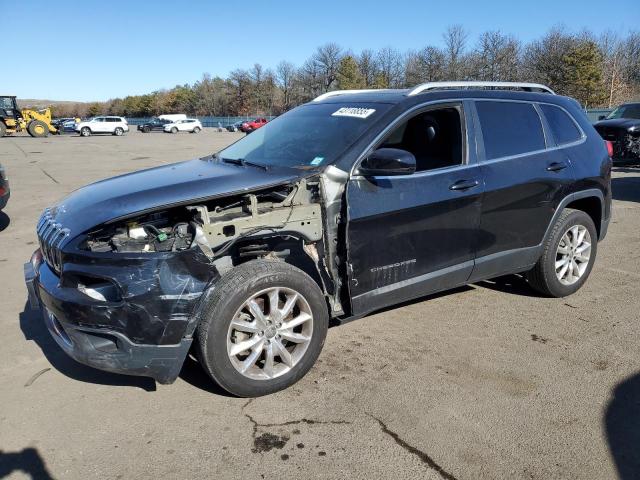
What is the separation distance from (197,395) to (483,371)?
194cm

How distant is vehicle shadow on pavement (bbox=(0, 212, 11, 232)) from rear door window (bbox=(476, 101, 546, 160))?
7.18 m

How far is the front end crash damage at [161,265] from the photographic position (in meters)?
2.84

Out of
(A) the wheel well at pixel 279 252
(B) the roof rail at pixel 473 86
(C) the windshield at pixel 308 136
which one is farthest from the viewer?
(B) the roof rail at pixel 473 86

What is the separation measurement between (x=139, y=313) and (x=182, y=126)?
57102 mm

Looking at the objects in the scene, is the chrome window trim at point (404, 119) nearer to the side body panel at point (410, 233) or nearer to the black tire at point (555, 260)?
the side body panel at point (410, 233)

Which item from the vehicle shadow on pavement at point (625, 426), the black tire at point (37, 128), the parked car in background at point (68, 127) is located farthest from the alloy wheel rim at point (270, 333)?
the parked car in background at point (68, 127)

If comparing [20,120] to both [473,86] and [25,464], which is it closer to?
[473,86]

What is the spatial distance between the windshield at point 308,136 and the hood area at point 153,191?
0.24 meters

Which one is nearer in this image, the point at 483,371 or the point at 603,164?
the point at 483,371

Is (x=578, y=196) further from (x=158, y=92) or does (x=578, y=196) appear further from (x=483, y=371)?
(x=158, y=92)

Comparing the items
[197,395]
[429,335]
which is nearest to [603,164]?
[429,335]

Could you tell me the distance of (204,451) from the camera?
109 inches

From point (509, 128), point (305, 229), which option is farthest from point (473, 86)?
point (305, 229)

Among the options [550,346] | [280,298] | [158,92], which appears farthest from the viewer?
[158,92]
